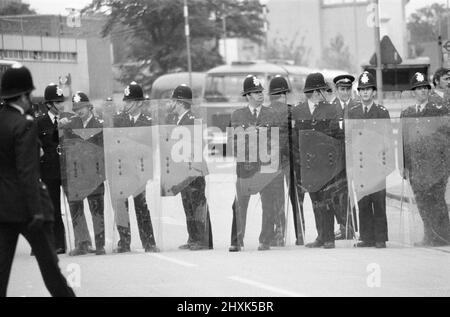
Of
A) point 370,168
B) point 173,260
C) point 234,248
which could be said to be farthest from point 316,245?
point 173,260

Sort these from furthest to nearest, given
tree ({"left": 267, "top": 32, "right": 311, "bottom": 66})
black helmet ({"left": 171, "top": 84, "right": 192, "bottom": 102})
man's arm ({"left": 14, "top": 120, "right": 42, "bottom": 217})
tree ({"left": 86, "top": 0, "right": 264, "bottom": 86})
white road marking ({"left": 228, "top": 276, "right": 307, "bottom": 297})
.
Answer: tree ({"left": 267, "top": 32, "right": 311, "bottom": 66}) → tree ({"left": 86, "top": 0, "right": 264, "bottom": 86}) → black helmet ({"left": 171, "top": 84, "right": 192, "bottom": 102}) → white road marking ({"left": 228, "top": 276, "right": 307, "bottom": 297}) → man's arm ({"left": 14, "top": 120, "right": 42, "bottom": 217})

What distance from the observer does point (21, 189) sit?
284 inches

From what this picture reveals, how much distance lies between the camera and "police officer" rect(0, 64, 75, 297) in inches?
278

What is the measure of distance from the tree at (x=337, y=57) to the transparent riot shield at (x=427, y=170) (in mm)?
51752

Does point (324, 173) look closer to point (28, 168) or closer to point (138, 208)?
point (138, 208)

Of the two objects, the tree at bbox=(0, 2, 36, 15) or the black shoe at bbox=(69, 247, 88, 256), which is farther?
the tree at bbox=(0, 2, 36, 15)

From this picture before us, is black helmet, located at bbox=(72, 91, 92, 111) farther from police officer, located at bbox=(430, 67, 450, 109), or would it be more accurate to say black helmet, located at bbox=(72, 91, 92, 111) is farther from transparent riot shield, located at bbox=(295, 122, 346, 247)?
police officer, located at bbox=(430, 67, 450, 109)

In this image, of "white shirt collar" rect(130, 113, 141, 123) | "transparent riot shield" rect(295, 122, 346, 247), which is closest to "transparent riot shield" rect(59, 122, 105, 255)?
"white shirt collar" rect(130, 113, 141, 123)

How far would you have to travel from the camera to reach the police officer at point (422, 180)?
36.1 ft

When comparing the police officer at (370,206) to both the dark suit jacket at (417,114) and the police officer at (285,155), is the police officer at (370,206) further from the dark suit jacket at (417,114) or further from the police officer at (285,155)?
the police officer at (285,155)

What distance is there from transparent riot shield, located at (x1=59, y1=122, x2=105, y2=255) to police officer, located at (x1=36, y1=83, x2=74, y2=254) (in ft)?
0.29

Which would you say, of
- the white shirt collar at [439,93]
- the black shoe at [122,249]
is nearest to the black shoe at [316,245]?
the black shoe at [122,249]
